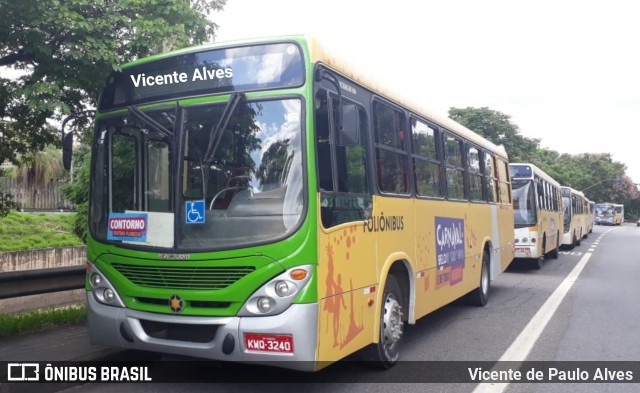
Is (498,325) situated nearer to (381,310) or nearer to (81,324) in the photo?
(381,310)

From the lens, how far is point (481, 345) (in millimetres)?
7078

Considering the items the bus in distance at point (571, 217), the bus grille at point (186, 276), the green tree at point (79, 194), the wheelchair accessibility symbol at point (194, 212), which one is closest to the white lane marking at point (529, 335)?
the bus grille at point (186, 276)

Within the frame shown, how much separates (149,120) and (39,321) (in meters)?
3.32

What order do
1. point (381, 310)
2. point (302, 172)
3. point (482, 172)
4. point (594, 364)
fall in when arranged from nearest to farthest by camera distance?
point (302, 172), point (381, 310), point (594, 364), point (482, 172)

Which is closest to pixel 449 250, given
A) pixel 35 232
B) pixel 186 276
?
pixel 186 276

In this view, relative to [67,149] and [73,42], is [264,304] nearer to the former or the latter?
[67,149]

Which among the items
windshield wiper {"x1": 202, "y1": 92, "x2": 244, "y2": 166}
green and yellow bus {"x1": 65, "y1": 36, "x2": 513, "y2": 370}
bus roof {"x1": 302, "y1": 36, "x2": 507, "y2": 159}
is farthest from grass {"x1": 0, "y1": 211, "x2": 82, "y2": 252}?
windshield wiper {"x1": 202, "y1": 92, "x2": 244, "y2": 166}

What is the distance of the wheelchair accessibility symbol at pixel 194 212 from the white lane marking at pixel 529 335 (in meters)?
2.88

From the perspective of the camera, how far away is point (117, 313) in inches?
198

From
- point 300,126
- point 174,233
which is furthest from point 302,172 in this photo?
point 174,233

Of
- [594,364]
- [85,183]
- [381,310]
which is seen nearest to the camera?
[381,310]

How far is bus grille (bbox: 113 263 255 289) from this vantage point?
180 inches

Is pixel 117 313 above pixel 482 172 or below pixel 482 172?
below

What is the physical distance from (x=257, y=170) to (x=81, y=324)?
12.9 feet
